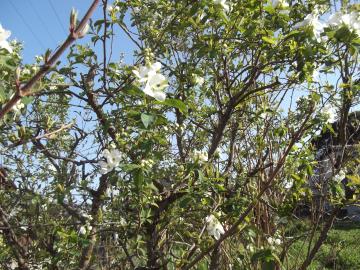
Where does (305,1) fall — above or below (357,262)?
above

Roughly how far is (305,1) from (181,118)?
995 millimetres

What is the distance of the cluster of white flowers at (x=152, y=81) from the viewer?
1.39 m

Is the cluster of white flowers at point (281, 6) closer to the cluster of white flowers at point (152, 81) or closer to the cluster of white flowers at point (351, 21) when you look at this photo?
the cluster of white flowers at point (351, 21)

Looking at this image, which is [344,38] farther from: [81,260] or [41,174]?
[41,174]

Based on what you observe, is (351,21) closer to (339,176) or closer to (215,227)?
(215,227)

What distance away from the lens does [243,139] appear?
324 centimetres

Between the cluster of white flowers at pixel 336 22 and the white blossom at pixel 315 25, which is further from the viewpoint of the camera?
the white blossom at pixel 315 25

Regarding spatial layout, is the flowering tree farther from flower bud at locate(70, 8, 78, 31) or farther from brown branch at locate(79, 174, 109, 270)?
flower bud at locate(70, 8, 78, 31)

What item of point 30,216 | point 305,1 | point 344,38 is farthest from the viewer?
point 30,216

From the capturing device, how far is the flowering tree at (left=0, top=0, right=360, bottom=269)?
1660 mm

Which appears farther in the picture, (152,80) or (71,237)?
(71,237)

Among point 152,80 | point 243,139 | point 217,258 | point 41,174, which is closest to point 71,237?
point 152,80

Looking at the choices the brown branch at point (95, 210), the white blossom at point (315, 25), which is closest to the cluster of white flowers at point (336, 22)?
the white blossom at point (315, 25)

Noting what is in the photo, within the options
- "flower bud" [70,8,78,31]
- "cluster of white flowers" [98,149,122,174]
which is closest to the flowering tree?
"cluster of white flowers" [98,149,122,174]
